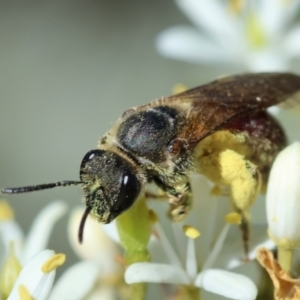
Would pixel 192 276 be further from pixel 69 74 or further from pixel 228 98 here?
pixel 69 74

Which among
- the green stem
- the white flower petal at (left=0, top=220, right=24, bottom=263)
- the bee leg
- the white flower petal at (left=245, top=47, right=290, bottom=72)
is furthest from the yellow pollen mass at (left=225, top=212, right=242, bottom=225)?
the white flower petal at (left=245, top=47, right=290, bottom=72)

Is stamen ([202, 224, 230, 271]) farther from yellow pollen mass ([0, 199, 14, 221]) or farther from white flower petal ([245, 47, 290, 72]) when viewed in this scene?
white flower petal ([245, 47, 290, 72])

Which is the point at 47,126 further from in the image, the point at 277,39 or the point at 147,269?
the point at 147,269

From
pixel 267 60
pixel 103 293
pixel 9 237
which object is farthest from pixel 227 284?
pixel 267 60

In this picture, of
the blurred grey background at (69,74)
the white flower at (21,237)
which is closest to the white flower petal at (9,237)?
the white flower at (21,237)

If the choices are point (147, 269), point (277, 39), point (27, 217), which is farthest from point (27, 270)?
point (27, 217)
